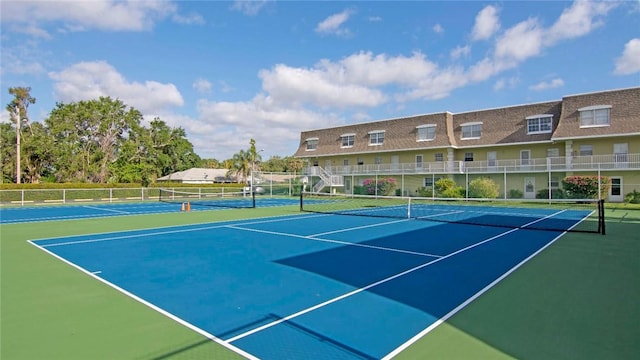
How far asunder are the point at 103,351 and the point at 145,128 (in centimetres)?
5192

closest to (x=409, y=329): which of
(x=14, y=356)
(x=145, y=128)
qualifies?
(x=14, y=356)

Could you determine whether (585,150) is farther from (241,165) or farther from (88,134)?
(88,134)

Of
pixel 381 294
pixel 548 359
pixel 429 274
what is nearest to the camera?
pixel 548 359

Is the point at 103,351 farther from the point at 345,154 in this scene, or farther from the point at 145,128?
the point at 145,128

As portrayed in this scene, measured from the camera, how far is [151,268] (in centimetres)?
843

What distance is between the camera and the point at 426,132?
42.0 m

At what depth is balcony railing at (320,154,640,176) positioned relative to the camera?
31359 mm

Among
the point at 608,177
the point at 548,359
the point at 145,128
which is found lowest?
the point at 548,359

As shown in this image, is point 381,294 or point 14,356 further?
point 381,294

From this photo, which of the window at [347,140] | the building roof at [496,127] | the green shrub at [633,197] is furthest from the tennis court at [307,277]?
the window at [347,140]

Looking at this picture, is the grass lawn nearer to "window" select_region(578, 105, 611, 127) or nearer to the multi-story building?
the multi-story building

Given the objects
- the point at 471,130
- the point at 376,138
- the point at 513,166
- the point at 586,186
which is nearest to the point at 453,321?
the point at 586,186

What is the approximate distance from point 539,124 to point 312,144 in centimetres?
2808

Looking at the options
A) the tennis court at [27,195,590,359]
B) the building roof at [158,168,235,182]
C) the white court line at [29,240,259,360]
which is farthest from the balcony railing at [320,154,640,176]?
the white court line at [29,240,259,360]
